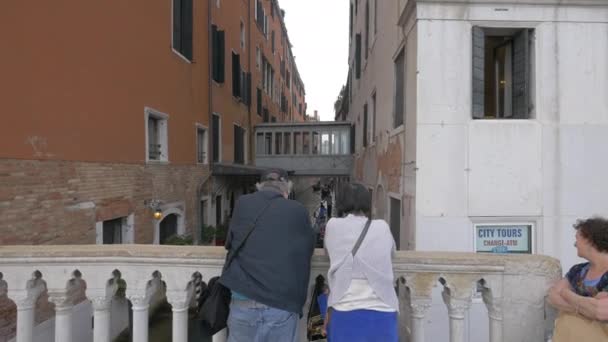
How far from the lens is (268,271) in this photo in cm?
194

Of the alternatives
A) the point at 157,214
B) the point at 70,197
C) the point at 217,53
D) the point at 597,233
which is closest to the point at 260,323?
the point at 597,233

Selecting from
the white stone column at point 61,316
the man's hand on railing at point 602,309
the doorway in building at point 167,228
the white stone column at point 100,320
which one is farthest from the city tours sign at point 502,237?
the doorway in building at point 167,228

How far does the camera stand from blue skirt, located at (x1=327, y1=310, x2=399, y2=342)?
1.98 m

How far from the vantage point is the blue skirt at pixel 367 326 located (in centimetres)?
198

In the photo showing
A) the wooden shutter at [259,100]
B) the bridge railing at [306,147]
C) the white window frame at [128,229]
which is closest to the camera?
the white window frame at [128,229]

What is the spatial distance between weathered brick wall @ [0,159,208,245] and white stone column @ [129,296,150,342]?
148 inches

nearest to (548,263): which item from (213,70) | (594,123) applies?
(594,123)

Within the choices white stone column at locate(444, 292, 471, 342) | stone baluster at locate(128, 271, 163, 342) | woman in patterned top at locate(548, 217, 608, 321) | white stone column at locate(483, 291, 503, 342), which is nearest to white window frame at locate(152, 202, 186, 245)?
stone baluster at locate(128, 271, 163, 342)

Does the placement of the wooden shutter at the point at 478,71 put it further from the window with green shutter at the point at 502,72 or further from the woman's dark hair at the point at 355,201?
the woman's dark hair at the point at 355,201

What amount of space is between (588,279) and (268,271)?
1.80 meters

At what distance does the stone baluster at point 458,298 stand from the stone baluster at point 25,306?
2.75m

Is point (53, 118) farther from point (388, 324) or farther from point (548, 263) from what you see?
point (548, 263)

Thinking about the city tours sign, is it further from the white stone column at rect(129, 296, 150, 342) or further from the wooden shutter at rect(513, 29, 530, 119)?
the white stone column at rect(129, 296, 150, 342)

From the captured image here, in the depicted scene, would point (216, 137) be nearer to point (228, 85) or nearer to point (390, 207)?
point (228, 85)
